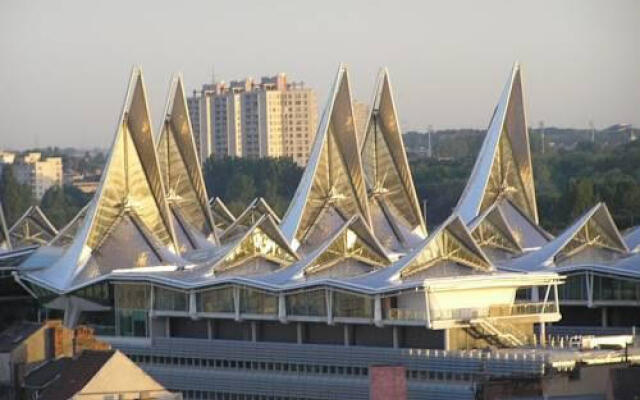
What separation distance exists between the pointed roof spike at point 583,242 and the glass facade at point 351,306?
9.07 metres

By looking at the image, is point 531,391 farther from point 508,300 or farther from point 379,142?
point 379,142

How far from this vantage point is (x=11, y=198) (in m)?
156

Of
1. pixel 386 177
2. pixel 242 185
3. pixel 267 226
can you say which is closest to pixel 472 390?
pixel 267 226

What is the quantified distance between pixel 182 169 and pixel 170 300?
15.2 m

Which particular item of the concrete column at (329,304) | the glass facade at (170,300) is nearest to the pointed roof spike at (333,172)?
the glass facade at (170,300)

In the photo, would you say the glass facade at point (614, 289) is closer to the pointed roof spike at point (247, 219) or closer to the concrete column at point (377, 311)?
the concrete column at point (377, 311)

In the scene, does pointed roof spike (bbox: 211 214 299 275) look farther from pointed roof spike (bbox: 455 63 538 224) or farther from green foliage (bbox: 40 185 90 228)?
green foliage (bbox: 40 185 90 228)

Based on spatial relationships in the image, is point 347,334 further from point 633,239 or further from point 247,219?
point 247,219

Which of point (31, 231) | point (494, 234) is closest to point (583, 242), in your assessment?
point (494, 234)

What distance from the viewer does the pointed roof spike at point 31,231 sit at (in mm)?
97100

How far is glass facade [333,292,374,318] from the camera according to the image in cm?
7119

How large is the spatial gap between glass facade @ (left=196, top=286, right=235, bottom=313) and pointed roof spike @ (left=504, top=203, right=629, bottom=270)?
8567 mm

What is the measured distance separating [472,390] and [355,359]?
9.02m

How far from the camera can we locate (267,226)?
80.1m
